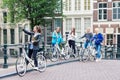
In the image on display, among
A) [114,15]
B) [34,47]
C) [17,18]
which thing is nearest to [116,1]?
[114,15]

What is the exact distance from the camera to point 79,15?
3984 cm

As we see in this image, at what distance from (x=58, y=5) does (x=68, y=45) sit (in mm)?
13041

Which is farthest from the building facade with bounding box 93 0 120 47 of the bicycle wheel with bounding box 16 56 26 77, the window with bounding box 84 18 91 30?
the bicycle wheel with bounding box 16 56 26 77

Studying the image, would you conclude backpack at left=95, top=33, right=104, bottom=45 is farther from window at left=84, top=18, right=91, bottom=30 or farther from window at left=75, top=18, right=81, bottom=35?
window at left=75, top=18, right=81, bottom=35

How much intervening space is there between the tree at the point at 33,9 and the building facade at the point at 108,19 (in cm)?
811

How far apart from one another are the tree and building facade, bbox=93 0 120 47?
26.6 ft

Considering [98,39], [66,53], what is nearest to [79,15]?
[98,39]

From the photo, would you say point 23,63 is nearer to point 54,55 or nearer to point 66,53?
point 54,55

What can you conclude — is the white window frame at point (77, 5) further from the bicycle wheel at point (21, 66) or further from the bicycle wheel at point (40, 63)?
the bicycle wheel at point (21, 66)

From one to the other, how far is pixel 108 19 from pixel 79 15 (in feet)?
13.0

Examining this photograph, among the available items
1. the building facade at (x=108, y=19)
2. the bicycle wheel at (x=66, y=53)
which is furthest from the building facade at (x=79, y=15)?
the bicycle wheel at (x=66, y=53)

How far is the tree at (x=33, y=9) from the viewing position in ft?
96.3

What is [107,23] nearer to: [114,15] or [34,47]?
[114,15]

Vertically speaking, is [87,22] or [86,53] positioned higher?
[87,22]
